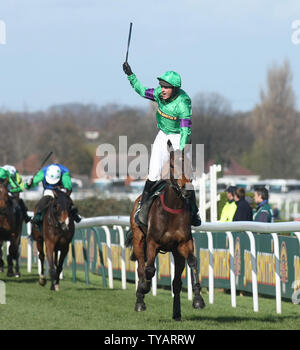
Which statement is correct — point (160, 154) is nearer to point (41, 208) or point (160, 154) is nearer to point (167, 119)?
point (167, 119)

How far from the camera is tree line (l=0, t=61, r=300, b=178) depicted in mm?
75794

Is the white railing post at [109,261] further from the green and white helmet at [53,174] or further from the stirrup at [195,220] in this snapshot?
the stirrup at [195,220]

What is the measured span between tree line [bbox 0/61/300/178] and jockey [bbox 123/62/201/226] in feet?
195

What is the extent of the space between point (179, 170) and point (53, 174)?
16.3ft

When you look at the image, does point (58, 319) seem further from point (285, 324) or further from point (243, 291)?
point (243, 291)

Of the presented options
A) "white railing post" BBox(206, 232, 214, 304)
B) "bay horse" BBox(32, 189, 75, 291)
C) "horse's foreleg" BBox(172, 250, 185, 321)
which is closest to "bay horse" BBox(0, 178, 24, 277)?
"bay horse" BBox(32, 189, 75, 291)

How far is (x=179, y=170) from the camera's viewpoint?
8000 millimetres

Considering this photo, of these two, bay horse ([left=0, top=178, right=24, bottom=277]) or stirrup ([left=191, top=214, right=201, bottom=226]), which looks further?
bay horse ([left=0, top=178, right=24, bottom=277])

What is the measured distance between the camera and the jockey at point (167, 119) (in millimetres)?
8484

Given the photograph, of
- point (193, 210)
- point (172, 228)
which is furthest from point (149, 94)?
point (172, 228)

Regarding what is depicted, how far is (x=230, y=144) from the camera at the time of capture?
80938 mm

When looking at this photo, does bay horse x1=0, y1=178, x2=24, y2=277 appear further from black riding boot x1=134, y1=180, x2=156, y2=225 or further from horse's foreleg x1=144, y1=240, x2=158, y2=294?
horse's foreleg x1=144, y1=240, x2=158, y2=294
